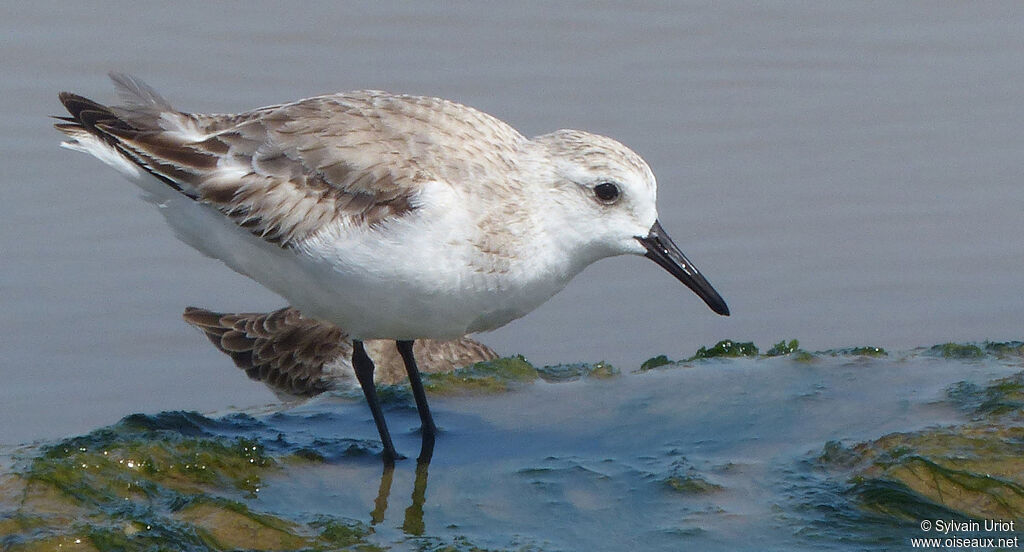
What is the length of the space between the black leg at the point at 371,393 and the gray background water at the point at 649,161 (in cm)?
256

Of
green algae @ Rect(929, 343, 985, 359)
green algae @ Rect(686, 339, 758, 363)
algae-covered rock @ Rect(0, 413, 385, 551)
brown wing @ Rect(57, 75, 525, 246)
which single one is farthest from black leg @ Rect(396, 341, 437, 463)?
green algae @ Rect(929, 343, 985, 359)

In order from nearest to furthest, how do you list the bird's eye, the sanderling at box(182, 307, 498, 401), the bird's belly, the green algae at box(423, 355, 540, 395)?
the bird's belly
the bird's eye
the green algae at box(423, 355, 540, 395)
the sanderling at box(182, 307, 498, 401)

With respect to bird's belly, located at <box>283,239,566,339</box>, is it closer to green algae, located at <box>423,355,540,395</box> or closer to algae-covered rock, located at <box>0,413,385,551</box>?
algae-covered rock, located at <box>0,413,385,551</box>

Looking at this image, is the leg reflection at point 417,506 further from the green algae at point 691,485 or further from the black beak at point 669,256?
the black beak at point 669,256

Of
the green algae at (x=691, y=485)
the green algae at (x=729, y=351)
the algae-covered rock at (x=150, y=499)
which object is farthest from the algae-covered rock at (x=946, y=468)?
the algae-covered rock at (x=150, y=499)

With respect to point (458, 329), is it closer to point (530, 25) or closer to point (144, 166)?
point (144, 166)

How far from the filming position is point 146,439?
21.2ft

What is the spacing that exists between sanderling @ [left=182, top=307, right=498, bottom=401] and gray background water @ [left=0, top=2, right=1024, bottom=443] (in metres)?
0.42

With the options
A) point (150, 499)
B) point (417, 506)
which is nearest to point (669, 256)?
point (417, 506)

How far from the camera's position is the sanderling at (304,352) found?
9.53m

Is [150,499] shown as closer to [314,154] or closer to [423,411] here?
[423,411]

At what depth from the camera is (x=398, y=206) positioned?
646cm

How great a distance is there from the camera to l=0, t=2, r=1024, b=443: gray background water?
10.2 meters

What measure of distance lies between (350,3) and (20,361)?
17.4 feet
